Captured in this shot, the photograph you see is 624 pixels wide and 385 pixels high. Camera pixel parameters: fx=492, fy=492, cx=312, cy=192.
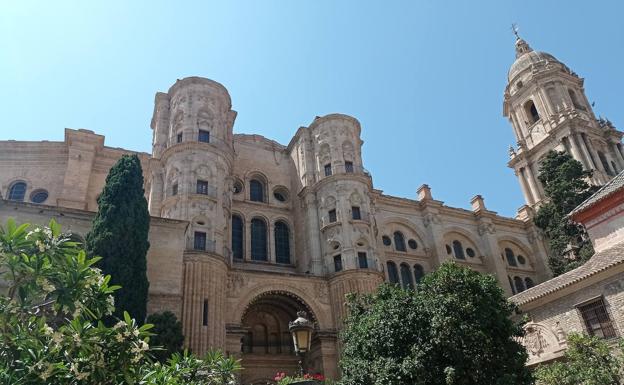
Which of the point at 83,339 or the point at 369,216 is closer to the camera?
the point at 83,339

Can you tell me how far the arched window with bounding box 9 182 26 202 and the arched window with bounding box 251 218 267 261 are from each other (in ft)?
42.3

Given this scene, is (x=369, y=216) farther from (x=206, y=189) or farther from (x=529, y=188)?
(x=529, y=188)

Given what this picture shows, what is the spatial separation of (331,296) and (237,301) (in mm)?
5046

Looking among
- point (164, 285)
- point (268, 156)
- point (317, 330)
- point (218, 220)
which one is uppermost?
point (268, 156)

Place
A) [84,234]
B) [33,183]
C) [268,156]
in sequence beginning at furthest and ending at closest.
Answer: [268,156]
[33,183]
[84,234]

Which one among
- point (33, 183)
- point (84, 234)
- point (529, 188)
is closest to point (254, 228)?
point (84, 234)

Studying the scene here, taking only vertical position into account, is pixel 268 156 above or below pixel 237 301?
above

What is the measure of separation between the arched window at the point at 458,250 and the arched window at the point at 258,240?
1520cm

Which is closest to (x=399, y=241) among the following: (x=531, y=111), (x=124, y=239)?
(x=124, y=239)

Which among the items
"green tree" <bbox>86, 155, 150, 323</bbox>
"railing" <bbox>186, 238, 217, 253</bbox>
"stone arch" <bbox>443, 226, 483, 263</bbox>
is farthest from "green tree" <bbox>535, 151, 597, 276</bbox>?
"green tree" <bbox>86, 155, 150, 323</bbox>

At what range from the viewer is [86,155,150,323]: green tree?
1777 centimetres

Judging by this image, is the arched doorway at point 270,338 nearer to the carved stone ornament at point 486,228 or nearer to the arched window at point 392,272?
the arched window at point 392,272

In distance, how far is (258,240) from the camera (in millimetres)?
29125

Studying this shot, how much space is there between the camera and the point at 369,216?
93.2 feet
